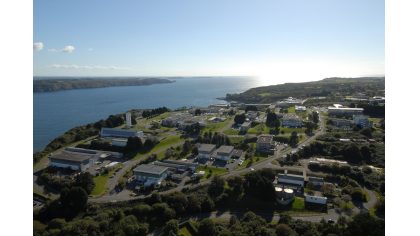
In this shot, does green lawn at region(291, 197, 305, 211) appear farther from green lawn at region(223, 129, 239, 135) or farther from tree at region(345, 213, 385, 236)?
green lawn at region(223, 129, 239, 135)

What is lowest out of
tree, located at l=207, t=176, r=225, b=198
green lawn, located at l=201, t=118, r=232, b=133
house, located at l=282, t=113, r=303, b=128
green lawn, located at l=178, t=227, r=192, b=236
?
green lawn, located at l=178, t=227, r=192, b=236

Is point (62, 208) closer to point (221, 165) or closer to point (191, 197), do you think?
point (191, 197)

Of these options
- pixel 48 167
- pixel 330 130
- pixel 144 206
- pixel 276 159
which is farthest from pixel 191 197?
pixel 330 130

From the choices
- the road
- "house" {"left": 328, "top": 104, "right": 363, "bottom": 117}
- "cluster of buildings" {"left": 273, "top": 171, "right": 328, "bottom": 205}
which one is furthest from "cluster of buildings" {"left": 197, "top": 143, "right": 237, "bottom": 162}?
"house" {"left": 328, "top": 104, "right": 363, "bottom": 117}

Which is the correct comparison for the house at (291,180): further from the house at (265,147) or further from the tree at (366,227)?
the tree at (366,227)

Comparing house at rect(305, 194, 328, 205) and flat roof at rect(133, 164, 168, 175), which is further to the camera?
flat roof at rect(133, 164, 168, 175)

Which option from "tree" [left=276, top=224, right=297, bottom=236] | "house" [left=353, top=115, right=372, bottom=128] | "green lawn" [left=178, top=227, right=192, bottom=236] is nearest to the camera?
"tree" [left=276, top=224, right=297, bottom=236]

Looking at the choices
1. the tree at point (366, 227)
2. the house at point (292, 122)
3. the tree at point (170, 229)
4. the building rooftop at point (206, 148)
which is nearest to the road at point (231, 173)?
the house at point (292, 122)
